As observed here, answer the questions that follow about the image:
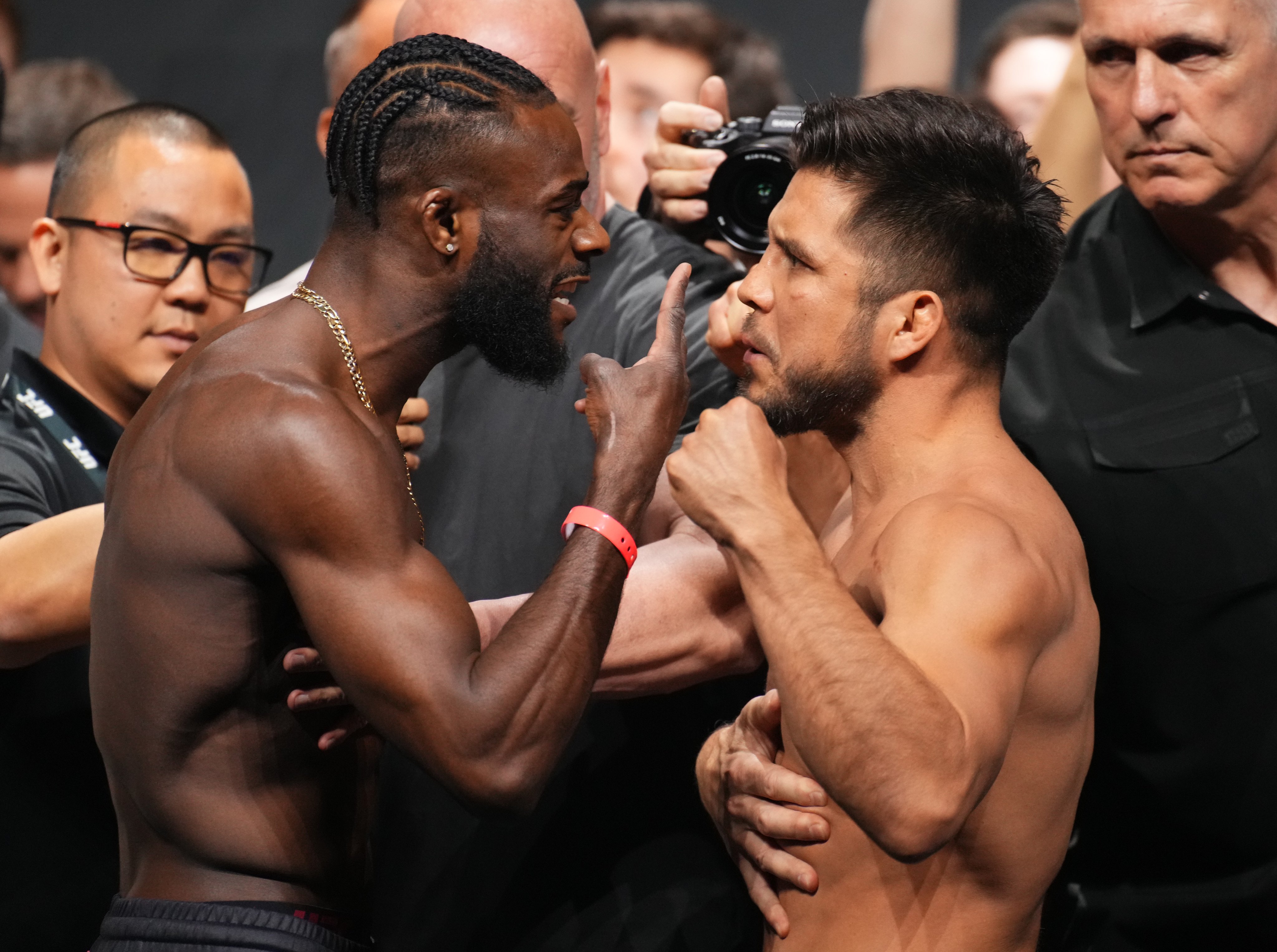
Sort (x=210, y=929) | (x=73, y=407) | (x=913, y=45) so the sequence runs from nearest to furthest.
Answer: (x=210, y=929), (x=73, y=407), (x=913, y=45)

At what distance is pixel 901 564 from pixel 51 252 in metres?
1.90

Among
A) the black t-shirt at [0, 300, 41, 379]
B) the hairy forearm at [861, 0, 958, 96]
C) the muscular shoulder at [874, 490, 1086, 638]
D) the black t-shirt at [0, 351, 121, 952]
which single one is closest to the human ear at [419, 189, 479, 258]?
the muscular shoulder at [874, 490, 1086, 638]

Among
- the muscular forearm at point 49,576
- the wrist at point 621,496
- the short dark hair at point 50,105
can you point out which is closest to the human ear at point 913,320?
the wrist at point 621,496

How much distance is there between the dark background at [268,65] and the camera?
5223mm

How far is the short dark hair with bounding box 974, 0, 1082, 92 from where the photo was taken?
4.35 m

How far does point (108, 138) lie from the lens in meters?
2.72

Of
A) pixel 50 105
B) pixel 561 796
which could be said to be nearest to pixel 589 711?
pixel 561 796

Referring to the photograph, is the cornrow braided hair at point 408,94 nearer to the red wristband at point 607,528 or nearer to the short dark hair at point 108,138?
the red wristband at point 607,528

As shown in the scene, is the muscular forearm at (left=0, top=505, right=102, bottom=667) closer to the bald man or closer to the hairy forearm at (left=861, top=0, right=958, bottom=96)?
the bald man

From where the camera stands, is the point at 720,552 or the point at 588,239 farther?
the point at 720,552

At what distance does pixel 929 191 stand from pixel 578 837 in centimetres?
108

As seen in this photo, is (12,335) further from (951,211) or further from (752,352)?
(951,211)

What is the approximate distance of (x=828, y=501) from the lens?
2258 mm

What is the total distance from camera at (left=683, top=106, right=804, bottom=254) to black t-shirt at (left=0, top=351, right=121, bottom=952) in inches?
46.4
